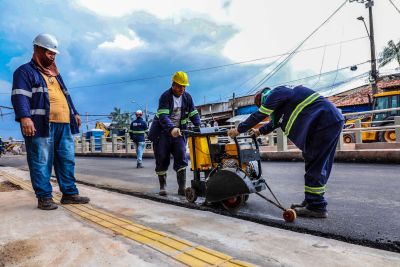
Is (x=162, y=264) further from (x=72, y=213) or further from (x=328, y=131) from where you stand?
(x=328, y=131)

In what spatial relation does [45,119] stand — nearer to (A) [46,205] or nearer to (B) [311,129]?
(A) [46,205]

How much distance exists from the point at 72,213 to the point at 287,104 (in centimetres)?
250

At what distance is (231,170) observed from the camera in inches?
146

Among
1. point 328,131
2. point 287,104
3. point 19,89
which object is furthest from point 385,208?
point 19,89

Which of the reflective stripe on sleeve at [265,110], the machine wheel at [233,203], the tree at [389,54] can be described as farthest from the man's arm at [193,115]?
the tree at [389,54]

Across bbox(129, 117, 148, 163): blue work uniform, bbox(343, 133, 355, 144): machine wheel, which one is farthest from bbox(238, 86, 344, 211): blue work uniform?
bbox(343, 133, 355, 144): machine wheel

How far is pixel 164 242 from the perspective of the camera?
2.67 meters

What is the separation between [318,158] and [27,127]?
3.02m

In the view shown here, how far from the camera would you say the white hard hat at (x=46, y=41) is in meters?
4.13

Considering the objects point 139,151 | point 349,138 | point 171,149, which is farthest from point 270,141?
point 171,149

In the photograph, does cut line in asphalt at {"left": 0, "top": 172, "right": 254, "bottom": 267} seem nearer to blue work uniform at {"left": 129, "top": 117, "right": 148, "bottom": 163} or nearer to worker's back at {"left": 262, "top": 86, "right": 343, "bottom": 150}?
worker's back at {"left": 262, "top": 86, "right": 343, "bottom": 150}

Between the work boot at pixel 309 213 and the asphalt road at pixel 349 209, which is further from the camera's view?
the work boot at pixel 309 213

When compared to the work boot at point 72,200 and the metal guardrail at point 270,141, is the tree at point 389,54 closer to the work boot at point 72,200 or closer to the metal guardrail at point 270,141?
the metal guardrail at point 270,141

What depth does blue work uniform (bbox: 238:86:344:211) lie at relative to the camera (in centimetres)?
349
